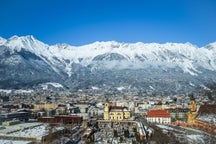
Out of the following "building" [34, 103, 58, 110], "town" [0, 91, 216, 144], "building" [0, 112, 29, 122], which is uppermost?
"building" [34, 103, 58, 110]

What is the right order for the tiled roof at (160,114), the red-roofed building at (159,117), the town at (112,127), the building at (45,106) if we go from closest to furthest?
the town at (112,127) < the red-roofed building at (159,117) < the tiled roof at (160,114) < the building at (45,106)

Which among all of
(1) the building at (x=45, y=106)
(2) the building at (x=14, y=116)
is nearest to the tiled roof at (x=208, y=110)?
(2) the building at (x=14, y=116)

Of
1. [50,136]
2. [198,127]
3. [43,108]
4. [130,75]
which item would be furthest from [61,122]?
[130,75]

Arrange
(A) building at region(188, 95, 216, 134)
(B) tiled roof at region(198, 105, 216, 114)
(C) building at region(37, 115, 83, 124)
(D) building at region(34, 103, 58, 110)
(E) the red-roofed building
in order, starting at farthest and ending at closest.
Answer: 1. (D) building at region(34, 103, 58, 110)
2. (E) the red-roofed building
3. (C) building at region(37, 115, 83, 124)
4. (B) tiled roof at region(198, 105, 216, 114)
5. (A) building at region(188, 95, 216, 134)

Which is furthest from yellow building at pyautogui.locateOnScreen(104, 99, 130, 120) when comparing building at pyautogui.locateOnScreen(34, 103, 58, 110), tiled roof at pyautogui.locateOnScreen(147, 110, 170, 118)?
building at pyautogui.locateOnScreen(34, 103, 58, 110)

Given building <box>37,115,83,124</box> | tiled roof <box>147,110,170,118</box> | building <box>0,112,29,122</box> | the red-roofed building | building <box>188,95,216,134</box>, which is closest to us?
building <box>188,95,216,134</box>

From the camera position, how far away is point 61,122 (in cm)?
3778

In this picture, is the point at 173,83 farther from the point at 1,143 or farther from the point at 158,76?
the point at 1,143

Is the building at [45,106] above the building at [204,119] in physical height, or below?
above

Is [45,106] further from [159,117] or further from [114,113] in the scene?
[159,117]

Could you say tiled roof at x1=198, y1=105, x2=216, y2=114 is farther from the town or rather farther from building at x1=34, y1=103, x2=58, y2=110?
building at x1=34, y1=103, x2=58, y2=110

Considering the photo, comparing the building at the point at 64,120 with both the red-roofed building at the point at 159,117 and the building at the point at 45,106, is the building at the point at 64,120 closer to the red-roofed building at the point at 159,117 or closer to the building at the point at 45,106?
the red-roofed building at the point at 159,117

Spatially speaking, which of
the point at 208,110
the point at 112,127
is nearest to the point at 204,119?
the point at 208,110

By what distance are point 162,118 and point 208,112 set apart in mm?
7764
